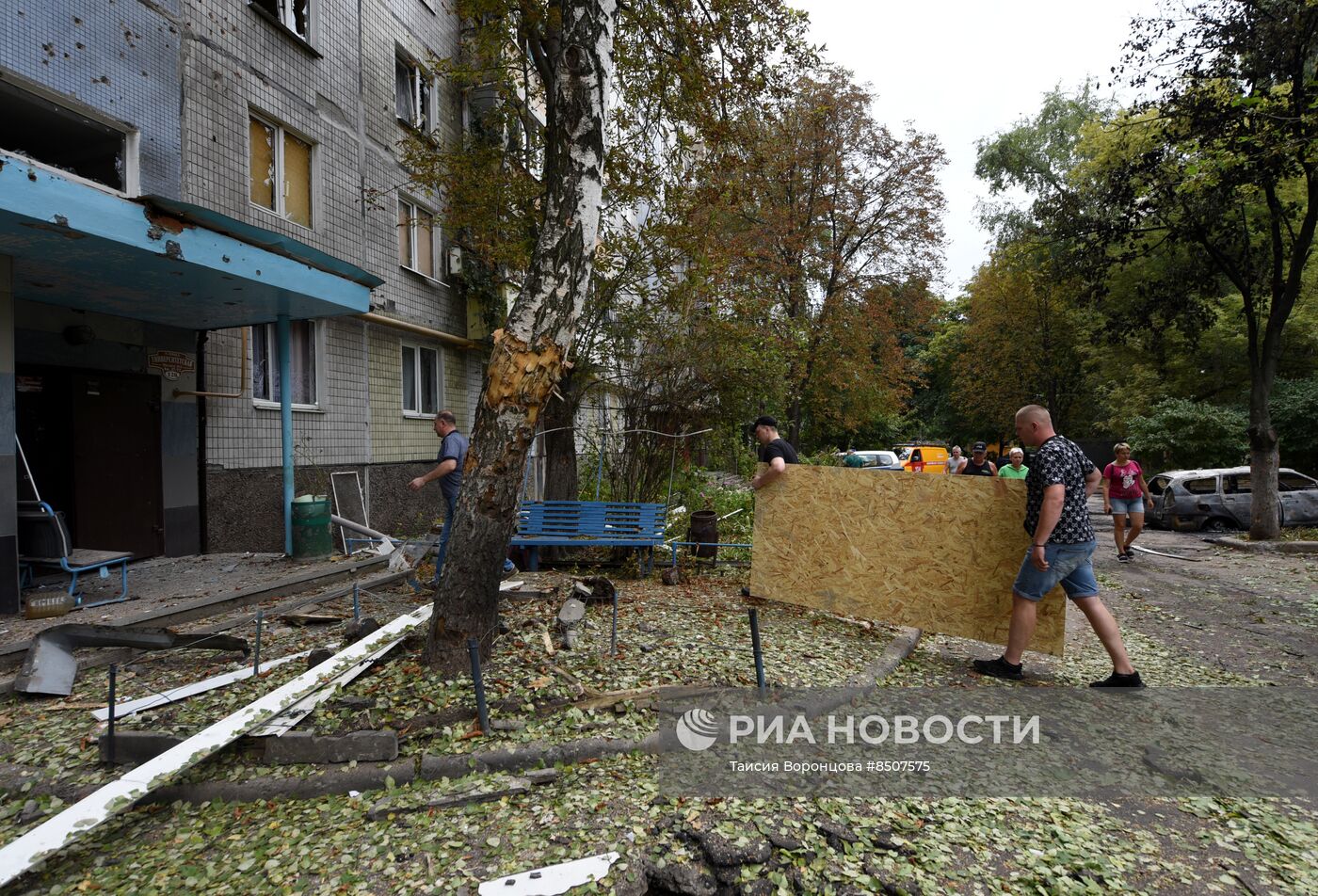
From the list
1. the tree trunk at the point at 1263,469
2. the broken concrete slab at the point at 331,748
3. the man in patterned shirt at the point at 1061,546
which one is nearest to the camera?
the broken concrete slab at the point at 331,748

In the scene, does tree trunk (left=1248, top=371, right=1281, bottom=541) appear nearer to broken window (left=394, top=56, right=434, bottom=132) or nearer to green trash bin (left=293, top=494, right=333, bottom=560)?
green trash bin (left=293, top=494, right=333, bottom=560)

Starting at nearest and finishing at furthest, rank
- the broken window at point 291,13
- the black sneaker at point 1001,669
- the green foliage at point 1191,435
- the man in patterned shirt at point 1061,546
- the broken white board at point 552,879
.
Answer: the broken white board at point 552,879, the man in patterned shirt at point 1061,546, the black sneaker at point 1001,669, the broken window at point 291,13, the green foliage at point 1191,435

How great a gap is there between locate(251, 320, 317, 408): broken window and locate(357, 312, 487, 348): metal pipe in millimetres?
916

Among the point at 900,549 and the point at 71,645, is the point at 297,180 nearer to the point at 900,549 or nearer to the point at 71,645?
the point at 71,645

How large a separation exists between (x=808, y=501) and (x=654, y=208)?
22.5ft

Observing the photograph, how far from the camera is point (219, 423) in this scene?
8.95 metres

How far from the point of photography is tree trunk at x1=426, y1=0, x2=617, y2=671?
4.36 m

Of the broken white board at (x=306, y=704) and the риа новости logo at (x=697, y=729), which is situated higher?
the broken white board at (x=306, y=704)

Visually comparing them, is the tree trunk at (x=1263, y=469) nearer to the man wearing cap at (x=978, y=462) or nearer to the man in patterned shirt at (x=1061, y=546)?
the man wearing cap at (x=978, y=462)

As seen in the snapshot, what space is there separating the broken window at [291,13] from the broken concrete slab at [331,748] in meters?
10.4

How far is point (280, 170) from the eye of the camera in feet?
33.0

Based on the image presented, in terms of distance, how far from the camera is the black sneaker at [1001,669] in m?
4.83

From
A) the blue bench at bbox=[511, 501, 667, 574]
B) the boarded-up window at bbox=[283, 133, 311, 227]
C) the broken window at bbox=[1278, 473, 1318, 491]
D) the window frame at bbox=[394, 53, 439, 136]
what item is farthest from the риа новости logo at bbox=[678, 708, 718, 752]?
the broken window at bbox=[1278, 473, 1318, 491]

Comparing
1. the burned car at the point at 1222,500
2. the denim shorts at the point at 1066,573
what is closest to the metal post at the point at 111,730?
the denim shorts at the point at 1066,573
